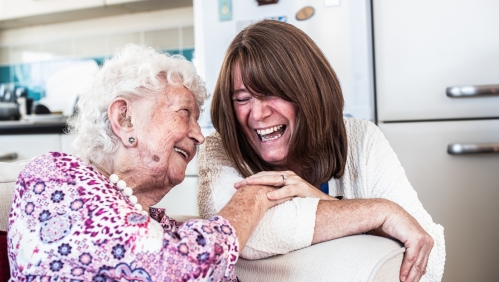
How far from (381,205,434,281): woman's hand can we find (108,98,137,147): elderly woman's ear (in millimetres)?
516

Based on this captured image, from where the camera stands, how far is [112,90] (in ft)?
3.43

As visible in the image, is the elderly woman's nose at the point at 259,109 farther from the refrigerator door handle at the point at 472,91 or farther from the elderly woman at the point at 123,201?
the refrigerator door handle at the point at 472,91

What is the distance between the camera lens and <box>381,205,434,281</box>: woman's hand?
103 centimetres

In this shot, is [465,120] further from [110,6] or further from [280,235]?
[110,6]

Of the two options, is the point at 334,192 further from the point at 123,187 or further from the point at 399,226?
the point at 123,187

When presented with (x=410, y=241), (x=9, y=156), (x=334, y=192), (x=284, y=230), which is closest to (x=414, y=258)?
(x=410, y=241)

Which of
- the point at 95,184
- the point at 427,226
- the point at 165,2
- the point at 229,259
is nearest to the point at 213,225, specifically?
the point at 229,259

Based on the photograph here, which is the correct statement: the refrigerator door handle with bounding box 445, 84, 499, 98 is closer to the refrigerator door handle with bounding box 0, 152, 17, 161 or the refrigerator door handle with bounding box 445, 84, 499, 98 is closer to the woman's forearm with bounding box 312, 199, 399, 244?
the woman's forearm with bounding box 312, 199, 399, 244

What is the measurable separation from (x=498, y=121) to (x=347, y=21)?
2.19ft

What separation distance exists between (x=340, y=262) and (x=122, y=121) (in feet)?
1.55

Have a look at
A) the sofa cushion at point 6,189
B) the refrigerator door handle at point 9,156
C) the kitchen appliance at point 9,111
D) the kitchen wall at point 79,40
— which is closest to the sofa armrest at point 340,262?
the sofa cushion at point 6,189

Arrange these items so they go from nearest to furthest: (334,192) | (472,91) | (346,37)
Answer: (334,192), (472,91), (346,37)

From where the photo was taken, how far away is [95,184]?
2.76ft

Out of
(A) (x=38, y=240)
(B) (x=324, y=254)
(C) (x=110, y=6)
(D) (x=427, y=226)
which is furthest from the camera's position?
(C) (x=110, y=6)
